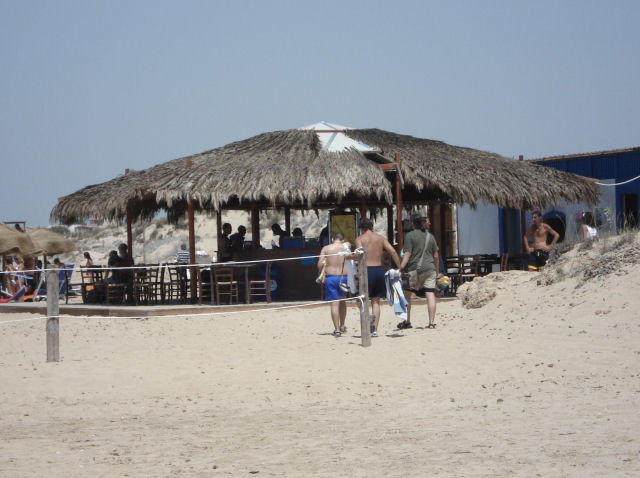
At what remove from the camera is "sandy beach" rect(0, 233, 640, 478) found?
16.5 feet

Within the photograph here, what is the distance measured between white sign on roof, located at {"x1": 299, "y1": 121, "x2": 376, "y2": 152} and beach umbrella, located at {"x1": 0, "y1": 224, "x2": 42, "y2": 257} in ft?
21.7

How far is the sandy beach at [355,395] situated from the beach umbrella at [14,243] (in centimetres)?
637

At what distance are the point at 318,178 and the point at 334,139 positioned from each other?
2.52 metres

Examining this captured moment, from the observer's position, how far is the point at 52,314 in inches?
364

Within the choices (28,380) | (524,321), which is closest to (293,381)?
(28,380)

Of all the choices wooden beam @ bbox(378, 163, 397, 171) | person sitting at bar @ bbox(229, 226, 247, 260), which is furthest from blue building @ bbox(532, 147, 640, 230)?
person sitting at bar @ bbox(229, 226, 247, 260)

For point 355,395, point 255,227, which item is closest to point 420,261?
point 355,395

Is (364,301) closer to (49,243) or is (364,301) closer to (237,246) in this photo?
(237,246)

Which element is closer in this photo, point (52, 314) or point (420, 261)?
point (52, 314)

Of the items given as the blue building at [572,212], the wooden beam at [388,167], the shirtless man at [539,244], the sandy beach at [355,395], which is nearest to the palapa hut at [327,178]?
the wooden beam at [388,167]

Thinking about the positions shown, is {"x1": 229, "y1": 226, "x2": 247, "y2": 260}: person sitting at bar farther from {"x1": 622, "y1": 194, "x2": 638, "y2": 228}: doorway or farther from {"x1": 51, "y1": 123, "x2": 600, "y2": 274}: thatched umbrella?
{"x1": 622, "y1": 194, "x2": 638, "y2": 228}: doorway

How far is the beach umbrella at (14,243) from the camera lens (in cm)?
1823

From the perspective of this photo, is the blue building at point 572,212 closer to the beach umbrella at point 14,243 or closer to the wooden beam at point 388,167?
the wooden beam at point 388,167

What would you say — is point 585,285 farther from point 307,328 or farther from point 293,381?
point 293,381
